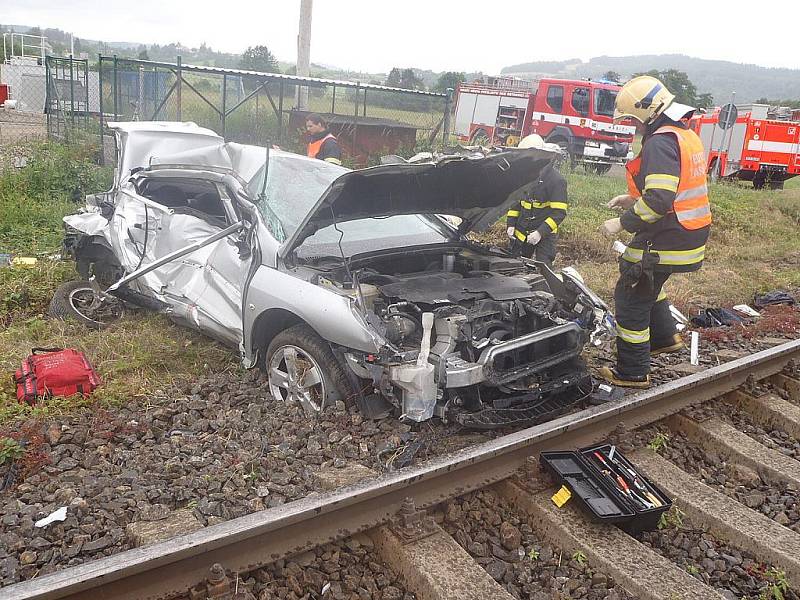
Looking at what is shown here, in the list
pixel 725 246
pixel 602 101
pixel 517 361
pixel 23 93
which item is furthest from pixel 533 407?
pixel 23 93

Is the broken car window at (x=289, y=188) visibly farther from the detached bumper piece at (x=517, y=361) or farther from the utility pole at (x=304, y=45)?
the utility pole at (x=304, y=45)

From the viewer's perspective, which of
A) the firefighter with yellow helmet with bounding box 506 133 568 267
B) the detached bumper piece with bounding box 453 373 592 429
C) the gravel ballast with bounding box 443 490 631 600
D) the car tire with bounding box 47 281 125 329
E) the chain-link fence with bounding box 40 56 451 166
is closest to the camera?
the gravel ballast with bounding box 443 490 631 600

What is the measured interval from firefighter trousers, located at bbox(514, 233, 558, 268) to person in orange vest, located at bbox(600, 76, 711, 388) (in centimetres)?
210

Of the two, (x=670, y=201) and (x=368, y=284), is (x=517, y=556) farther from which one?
(x=670, y=201)

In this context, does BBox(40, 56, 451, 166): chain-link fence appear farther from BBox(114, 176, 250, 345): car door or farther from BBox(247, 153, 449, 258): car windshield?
BBox(247, 153, 449, 258): car windshield

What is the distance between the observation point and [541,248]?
718 cm

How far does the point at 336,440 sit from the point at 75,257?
3673 millimetres

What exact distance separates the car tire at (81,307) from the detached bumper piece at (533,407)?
11.6 ft

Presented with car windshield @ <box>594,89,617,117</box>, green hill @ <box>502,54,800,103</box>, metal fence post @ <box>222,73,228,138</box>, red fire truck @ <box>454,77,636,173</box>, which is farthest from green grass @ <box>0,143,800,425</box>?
green hill @ <box>502,54,800,103</box>

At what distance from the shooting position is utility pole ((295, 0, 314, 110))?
1312 centimetres

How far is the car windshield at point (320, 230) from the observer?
183 inches

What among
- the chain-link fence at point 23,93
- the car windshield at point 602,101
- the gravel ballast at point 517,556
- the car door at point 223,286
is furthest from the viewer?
the chain-link fence at point 23,93

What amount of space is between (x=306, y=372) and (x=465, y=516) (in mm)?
1317

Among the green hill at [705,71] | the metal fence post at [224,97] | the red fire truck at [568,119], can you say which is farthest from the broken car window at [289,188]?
the green hill at [705,71]
